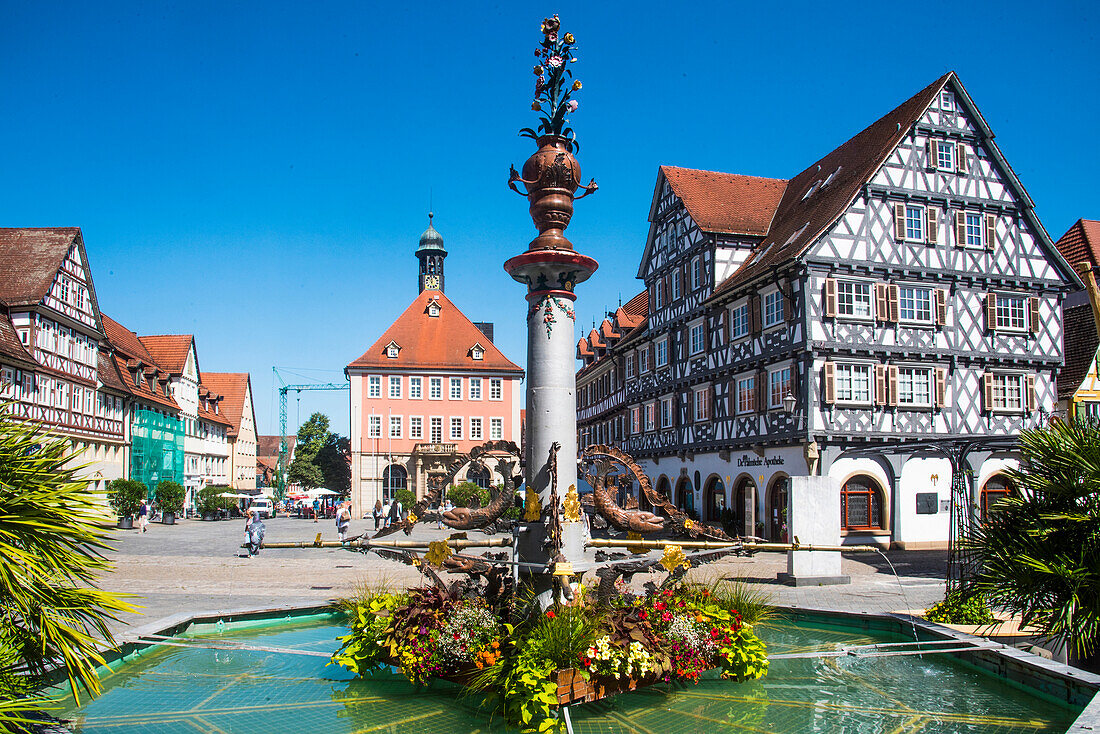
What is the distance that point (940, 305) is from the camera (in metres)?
27.7

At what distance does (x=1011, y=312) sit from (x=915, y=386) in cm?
488

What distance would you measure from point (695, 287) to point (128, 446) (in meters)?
34.5

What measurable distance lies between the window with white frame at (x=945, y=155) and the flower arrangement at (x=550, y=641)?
→ 2425 centimetres

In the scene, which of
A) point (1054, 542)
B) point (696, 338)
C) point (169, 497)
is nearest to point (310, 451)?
point (169, 497)

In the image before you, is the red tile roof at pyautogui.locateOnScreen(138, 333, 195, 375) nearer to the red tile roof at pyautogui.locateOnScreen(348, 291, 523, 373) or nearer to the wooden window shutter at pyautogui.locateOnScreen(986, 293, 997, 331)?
the red tile roof at pyautogui.locateOnScreen(348, 291, 523, 373)

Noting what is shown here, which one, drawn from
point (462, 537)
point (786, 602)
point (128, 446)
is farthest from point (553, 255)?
point (128, 446)

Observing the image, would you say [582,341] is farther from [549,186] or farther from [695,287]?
[549,186]

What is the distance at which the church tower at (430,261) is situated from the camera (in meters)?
78.4

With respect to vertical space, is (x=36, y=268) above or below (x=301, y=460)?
above

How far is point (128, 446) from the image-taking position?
49188 mm

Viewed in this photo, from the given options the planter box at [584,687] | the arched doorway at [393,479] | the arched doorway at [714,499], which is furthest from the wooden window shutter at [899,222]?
the arched doorway at [393,479]

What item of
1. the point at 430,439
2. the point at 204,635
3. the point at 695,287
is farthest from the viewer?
the point at 430,439

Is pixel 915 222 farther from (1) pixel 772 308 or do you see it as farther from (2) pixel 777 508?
(2) pixel 777 508

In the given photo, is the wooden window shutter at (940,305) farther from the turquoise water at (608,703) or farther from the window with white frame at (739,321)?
the turquoise water at (608,703)
